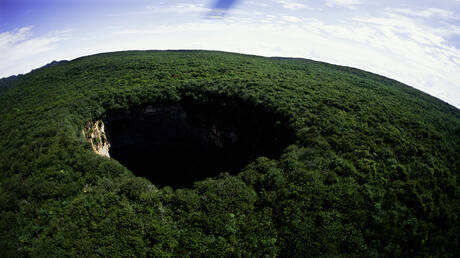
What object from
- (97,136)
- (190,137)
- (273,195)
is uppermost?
(97,136)

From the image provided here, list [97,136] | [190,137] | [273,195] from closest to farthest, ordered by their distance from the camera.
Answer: [273,195] → [97,136] → [190,137]

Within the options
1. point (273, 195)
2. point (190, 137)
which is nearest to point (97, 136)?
point (190, 137)

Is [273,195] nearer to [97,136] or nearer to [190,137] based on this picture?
[190,137]

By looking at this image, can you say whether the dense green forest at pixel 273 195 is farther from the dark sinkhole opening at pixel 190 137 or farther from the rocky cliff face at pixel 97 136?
the dark sinkhole opening at pixel 190 137

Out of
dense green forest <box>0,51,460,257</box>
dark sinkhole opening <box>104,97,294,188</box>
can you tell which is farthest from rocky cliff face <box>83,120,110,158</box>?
dense green forest <box>0,51,460,257</box>

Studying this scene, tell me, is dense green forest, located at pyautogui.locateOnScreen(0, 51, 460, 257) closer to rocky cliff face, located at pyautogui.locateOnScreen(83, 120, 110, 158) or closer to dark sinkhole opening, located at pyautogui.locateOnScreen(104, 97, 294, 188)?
rocky cliff face, located at pyautogui.locateOnScreen(83, 120, 110, 158)

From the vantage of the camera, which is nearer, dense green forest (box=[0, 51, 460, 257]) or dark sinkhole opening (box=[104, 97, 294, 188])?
dense green forest (box=[0, 51, 460, 257])
